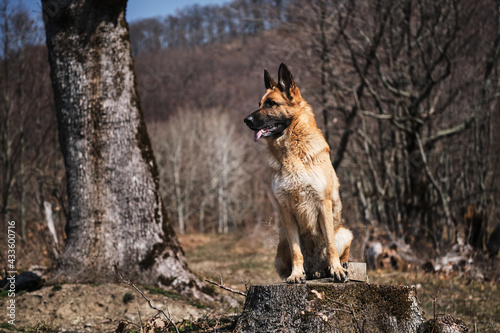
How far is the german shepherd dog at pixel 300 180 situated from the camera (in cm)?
396

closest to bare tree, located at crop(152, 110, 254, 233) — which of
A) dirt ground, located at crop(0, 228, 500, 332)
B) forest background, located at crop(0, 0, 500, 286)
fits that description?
forest background, located at crop(0, 0, 500, 286)

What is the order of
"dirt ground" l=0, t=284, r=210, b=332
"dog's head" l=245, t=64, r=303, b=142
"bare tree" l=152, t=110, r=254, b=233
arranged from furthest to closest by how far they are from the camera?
"bare tree" l=152, t=110, r=254, b=233 → "dirt ground" l=0, t=284, r=210, b=332 → "dog's head" l=245, t=64, r=303, b=142

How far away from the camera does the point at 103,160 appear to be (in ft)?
23.1

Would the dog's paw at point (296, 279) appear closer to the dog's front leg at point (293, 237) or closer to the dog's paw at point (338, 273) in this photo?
the dog's front leg at point (293, 237)

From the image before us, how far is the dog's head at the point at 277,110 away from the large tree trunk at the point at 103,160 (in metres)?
3.69

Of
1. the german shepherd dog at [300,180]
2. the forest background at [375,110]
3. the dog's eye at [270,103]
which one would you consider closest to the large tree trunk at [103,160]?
the forest background at [375,110]

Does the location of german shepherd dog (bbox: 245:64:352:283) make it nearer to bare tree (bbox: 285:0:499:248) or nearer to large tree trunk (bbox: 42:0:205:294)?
large tree trunk (bbox: 42:0:205:294)

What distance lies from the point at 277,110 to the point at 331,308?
1.94m

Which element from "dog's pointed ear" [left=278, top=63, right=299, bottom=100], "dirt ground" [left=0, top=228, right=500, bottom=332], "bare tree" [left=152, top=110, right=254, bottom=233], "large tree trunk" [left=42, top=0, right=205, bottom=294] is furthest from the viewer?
"bare tree" [left=152, top=110, right=254, bottom=233]

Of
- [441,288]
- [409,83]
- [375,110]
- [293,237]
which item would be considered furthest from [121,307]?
[375,110]

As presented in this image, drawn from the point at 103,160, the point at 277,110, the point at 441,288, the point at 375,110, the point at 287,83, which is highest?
the point at 375,110

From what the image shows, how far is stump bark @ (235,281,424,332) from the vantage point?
3562 mm

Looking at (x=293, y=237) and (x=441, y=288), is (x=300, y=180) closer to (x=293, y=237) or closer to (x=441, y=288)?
(x=293, y=237)

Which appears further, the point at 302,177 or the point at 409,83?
the point at 409,83
